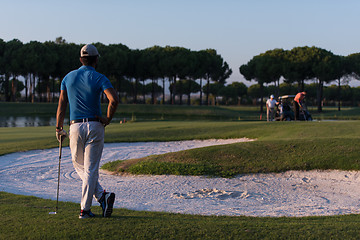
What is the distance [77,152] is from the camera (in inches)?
245

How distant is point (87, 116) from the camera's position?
614 cm

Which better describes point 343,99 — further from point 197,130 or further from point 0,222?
point 0,222

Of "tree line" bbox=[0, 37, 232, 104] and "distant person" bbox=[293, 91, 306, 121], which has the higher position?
"tree line" bbox=[0, 37, 232, 104]

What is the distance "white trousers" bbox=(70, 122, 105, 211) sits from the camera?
6109 millimetres

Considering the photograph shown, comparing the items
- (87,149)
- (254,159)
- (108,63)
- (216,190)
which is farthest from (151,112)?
(87,149)

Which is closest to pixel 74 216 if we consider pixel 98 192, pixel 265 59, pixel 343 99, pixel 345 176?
pixel 98 192

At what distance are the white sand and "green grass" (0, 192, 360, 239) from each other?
1.79 metres

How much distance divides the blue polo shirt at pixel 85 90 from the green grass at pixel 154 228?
169 cm

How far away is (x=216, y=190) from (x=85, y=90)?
5.52 meters

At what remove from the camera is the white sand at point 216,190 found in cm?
872

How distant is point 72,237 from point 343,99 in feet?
498

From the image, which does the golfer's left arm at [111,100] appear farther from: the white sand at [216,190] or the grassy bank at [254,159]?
the grassy bank at [254,159]

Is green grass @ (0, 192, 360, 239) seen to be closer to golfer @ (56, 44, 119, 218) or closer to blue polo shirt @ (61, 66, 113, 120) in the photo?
golfer @ (56, 44, 119, 218)

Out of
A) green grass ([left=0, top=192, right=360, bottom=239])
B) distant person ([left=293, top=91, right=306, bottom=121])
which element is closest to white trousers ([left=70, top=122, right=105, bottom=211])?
green grass ([left=0, top=192, right=360, bottom=239])
